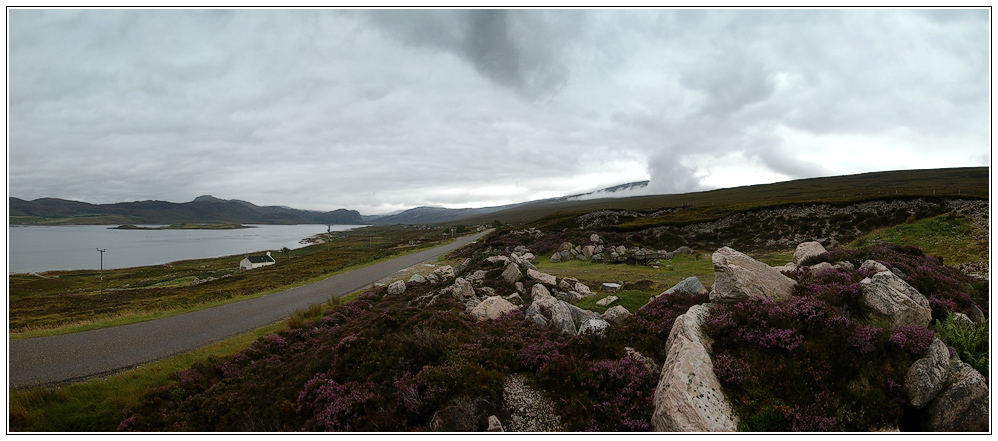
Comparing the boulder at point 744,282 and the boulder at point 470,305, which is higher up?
the boulder at point 744,282

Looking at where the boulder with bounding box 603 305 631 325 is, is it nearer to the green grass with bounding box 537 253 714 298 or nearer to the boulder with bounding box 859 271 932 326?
the boulder with bounding box 859 271 932 326

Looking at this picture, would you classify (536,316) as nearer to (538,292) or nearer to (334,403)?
(538,292)

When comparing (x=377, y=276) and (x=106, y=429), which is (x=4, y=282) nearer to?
(x=106, y=429)

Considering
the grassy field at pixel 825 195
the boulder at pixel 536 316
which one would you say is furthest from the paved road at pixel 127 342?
the grassy field at pixel 825 195

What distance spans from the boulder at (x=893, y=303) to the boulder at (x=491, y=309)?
8.73 metres

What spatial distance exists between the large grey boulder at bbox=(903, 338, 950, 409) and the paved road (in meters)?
17.9

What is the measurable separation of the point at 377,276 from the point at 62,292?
211 ft

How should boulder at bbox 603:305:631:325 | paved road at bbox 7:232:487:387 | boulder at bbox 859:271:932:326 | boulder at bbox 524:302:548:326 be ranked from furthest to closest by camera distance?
paved road at bbox 7:232:487:387 < boulder at bbox 524:302:548:326 < boulder at bbox 603:305:631:325 < boulder at bbox 859:271:932:326

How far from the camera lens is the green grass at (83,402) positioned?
8.70m

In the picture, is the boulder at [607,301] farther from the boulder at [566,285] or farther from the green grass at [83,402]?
the green grass at [83,402]

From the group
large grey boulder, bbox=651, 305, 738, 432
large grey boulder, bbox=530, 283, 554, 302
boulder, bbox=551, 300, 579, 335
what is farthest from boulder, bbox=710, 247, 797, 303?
large grey boulder, bbox=530, 283, 554, 302

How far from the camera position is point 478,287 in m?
18.1

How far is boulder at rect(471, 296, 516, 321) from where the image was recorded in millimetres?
11352

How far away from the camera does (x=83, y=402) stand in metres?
9.40
